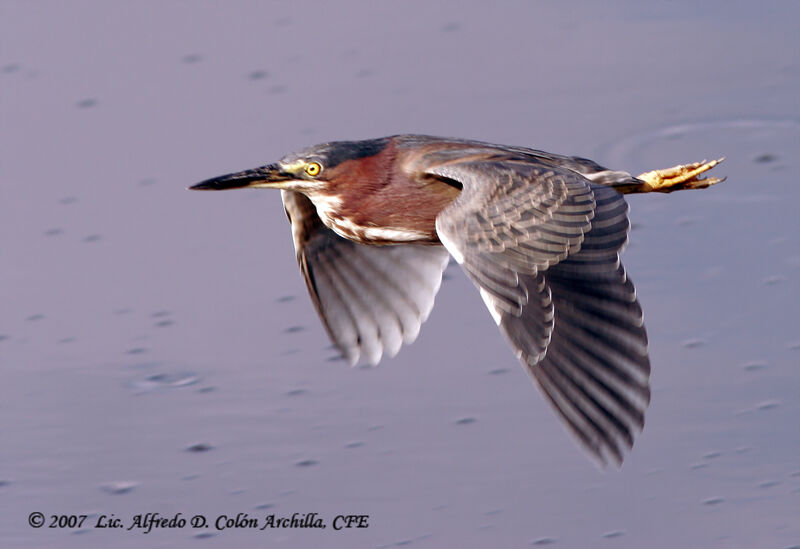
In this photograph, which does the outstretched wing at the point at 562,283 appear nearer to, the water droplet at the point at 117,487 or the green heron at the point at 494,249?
the green heron at the point at 494,249

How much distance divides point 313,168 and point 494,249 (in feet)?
3.54

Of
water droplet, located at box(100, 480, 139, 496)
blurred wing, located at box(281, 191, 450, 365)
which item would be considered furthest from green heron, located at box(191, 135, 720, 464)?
water droplet, located at box(100, 480, 139, 496)

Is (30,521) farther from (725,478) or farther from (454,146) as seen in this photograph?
(725,478)

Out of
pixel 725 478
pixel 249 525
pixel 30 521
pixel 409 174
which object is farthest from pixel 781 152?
pixel 30 521

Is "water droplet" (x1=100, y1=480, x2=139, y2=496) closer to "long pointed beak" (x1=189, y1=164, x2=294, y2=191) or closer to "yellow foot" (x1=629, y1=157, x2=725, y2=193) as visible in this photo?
"long pointed beak" (x1=189, y1=164, x2=294, y2=191)

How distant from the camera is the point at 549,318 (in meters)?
6.81

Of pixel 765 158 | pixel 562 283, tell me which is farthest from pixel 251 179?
pixel 765 158

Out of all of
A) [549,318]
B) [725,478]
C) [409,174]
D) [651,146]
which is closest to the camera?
[549,318]

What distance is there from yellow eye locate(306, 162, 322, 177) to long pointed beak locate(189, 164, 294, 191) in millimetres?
83

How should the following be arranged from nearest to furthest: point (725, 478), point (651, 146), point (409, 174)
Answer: point (409, 174)
point (725, 478)
point (651, 146)

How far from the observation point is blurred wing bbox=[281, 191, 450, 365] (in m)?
8.11

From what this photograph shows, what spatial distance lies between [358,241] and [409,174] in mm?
456

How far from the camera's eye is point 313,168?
7.66 m

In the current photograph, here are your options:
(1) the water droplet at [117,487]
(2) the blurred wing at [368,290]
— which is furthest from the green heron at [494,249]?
(1) the water droplet at [117,487]
